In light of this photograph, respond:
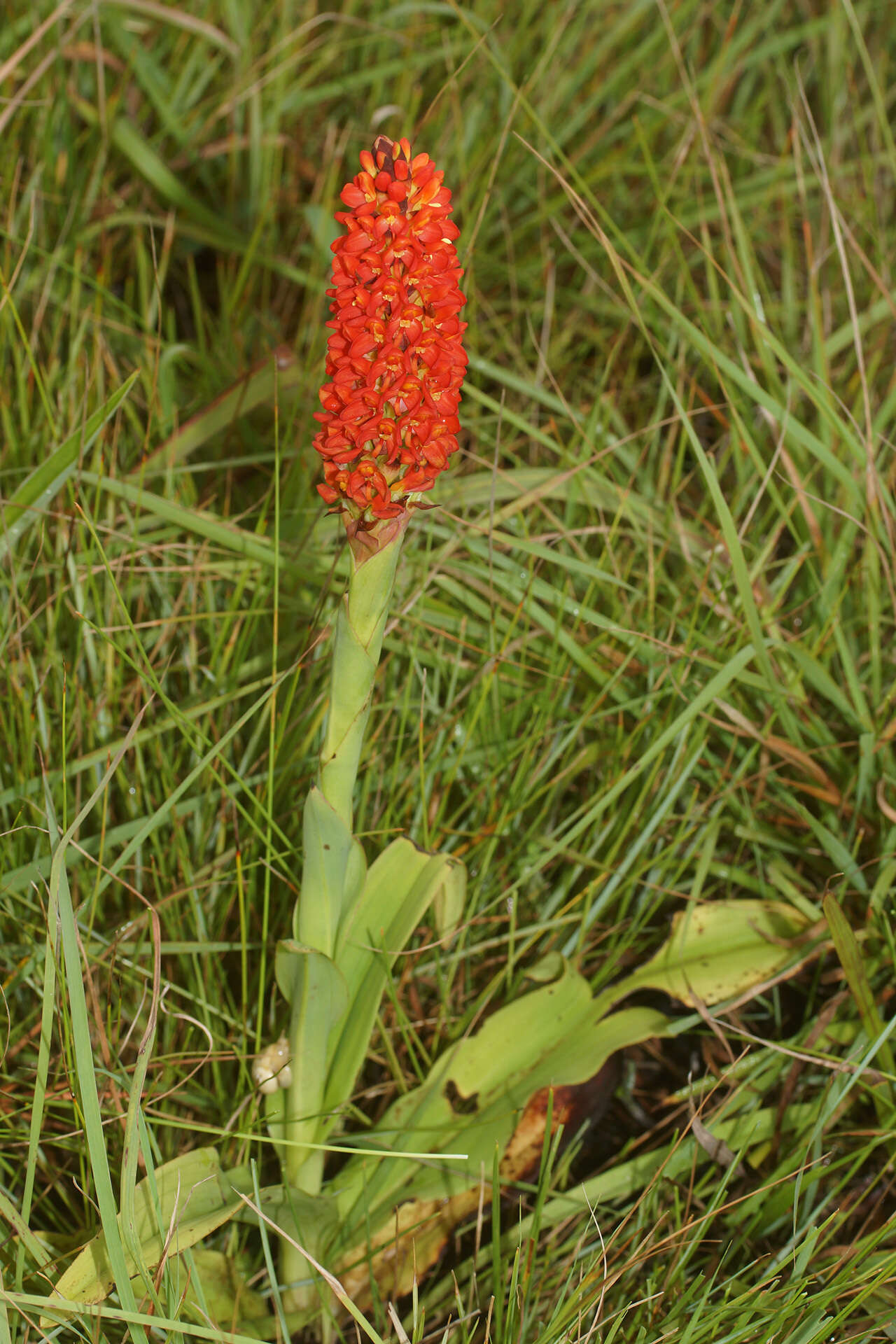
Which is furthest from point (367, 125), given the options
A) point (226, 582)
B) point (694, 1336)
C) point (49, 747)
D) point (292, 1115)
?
point (694, 1336)

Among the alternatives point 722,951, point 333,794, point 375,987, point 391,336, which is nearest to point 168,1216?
point 375,987

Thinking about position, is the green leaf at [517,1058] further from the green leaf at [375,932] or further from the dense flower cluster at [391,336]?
the dense flower cluster at [391,336]

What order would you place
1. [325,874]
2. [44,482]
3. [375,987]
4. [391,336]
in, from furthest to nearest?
[44,482], [375,987], [325,874], [391,336]

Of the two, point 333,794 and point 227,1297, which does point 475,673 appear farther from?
point 227,1297

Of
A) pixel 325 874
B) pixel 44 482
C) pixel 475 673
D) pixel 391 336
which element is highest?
pixel 391 336

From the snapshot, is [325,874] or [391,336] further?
[325,874]

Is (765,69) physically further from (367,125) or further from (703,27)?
(367,125)

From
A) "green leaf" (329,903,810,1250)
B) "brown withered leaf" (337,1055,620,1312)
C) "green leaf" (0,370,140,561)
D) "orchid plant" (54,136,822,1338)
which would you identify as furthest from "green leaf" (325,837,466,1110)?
"green leaf" (0,370,140,561)
